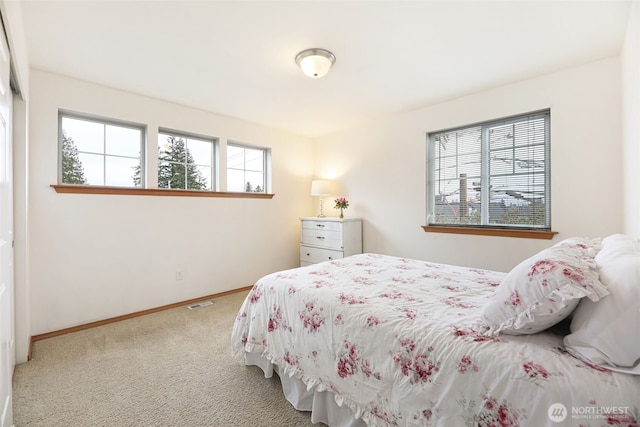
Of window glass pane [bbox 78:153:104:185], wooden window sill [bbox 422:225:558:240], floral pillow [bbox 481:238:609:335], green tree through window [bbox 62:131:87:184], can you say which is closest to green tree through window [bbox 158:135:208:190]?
window glass pane [bbox 78:153:104:185]

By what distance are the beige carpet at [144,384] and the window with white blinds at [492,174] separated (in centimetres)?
262

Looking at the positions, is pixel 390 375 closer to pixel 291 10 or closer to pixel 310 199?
pixel 291 10

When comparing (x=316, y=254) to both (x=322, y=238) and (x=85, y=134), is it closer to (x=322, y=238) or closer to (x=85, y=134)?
(x=322, y=238)

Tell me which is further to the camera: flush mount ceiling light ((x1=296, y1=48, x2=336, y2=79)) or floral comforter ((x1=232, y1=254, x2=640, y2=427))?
flush mount ceiling light ((x1=296, y1=48, x2=336, y2=79))

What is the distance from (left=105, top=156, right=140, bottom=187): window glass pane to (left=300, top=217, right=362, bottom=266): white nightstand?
2248 mm

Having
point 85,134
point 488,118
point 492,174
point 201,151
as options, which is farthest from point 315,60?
point 85,134

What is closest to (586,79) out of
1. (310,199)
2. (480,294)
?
(480,294)

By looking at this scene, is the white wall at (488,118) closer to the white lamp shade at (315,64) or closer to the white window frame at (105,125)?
the white lamp shade at (315,64)

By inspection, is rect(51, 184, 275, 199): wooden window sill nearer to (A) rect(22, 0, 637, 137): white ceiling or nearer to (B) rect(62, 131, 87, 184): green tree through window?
(B) rect(62, 131, 87, 184): green tree through window

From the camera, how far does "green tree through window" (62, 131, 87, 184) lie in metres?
2.68

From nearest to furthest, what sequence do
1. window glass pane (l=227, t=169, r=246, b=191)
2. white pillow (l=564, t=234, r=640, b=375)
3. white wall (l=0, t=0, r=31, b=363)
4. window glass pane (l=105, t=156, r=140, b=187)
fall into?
white pillow (l=564, t=234, r=640, b=375)
white wall (l=0, t=0, r=31, b=363)
window glass pane (l=105, t=156, r=140, b=187)
window glass pane (l=227, t=169, r=246, b=191)

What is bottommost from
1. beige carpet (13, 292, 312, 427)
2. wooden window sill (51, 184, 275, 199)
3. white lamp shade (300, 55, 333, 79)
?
beige carpet (13, 292, 312, 427)

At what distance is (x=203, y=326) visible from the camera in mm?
2721

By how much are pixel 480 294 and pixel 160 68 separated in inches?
118
